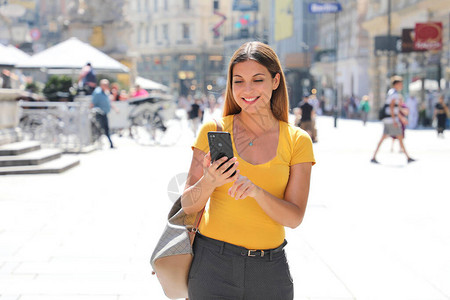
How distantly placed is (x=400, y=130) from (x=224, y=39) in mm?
74774

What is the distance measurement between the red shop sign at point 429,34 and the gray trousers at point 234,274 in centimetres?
2912

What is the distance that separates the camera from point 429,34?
97.1 feet

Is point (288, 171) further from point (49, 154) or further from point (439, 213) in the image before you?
point (49, 154)

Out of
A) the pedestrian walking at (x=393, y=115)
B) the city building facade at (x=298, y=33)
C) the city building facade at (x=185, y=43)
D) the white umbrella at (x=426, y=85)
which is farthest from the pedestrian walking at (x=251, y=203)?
the city building facade at (x=185, y=43)

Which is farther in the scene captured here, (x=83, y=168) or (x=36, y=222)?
(x=83, y=168)

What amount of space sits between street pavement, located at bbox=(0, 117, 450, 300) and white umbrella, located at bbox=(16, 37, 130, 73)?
989 cm

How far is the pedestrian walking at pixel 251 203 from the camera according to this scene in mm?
2336

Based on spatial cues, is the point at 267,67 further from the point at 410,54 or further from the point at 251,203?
the point at 410,54

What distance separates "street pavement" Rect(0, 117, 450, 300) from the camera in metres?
4.70

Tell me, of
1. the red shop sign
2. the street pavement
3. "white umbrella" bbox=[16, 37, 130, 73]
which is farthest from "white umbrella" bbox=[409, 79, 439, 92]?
the street pavement

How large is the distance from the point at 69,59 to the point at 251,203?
19992 millimetres

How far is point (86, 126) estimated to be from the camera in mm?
16500

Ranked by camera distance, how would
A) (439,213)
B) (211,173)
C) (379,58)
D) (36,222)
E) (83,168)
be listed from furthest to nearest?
1. (379,58)
2. (83,168)
3. (439,213)
4. (36,222)
5. (211,173)

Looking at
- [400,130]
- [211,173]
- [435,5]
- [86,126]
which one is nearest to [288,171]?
[211,173]
